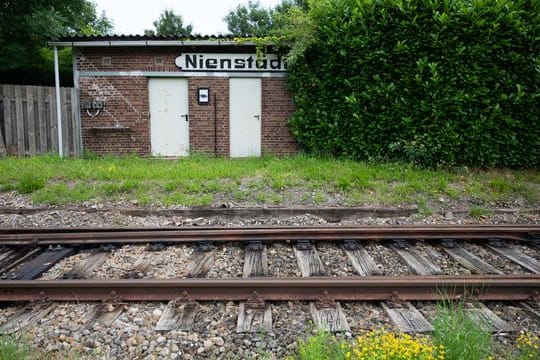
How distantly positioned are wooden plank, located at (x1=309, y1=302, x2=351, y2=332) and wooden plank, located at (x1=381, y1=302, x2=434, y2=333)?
0.40 meters

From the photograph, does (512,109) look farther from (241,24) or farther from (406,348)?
(241,24)

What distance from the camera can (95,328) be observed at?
2.95 m

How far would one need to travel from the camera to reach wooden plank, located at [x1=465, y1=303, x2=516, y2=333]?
2.89m

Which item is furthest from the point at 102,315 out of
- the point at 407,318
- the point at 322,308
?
the point at 407,318

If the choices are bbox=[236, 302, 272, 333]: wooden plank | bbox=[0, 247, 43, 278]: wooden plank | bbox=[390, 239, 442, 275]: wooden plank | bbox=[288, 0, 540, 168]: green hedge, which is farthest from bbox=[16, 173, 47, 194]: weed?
bbox=[288, 0, 540, 168]: green hedge

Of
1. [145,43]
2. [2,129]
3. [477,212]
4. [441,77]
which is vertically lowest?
[477,212]

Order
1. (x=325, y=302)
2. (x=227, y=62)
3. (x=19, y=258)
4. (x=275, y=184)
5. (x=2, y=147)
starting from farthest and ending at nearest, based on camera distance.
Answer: (x=227, y=62) → (x=2, y=147) → (x=275, y=184) → (x=19, y=258) → (x=325, y=302)

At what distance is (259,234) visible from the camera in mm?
4824

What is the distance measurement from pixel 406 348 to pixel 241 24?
4911 centimetres

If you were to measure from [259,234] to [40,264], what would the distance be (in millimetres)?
2424

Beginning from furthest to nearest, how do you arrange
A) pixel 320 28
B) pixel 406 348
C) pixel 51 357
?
pixel 320 28, pixel 51 357, pixel 406 348

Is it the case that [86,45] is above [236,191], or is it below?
above

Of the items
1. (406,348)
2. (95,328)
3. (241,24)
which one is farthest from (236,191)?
(241,24)

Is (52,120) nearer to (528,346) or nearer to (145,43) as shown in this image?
(145,43)
